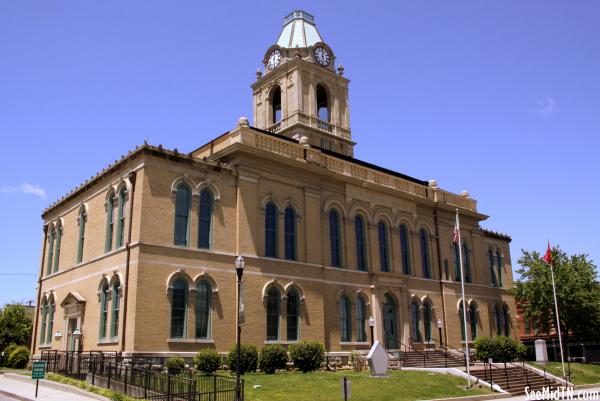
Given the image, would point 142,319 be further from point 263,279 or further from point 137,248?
point 263,279

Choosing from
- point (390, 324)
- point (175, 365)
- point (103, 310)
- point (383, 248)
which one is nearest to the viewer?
point (175, 365)

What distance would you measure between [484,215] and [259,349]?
2794 centimetres

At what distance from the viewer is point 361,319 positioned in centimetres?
3753

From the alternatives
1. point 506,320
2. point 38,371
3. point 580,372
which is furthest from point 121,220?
point 506,320

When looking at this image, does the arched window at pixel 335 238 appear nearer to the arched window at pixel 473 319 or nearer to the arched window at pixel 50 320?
the arched window at pixel 473 319

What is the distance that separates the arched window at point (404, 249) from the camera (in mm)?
42125

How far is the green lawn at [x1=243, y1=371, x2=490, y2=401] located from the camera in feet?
72.0

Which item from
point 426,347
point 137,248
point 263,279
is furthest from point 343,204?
point 137,248

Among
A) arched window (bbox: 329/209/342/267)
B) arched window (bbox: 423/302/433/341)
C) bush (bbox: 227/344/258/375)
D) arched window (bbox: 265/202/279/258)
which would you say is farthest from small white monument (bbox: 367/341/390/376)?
arched window (bbox: 423/302/433/341)

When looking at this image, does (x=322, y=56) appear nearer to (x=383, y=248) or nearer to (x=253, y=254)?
(x=383, y=248)

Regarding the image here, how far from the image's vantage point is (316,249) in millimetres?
35875

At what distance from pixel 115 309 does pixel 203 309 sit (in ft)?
14.2

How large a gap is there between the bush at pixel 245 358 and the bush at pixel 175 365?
2345 mm

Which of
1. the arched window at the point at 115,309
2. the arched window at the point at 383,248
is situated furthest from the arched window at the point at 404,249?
the arched window at the point at 115,309
